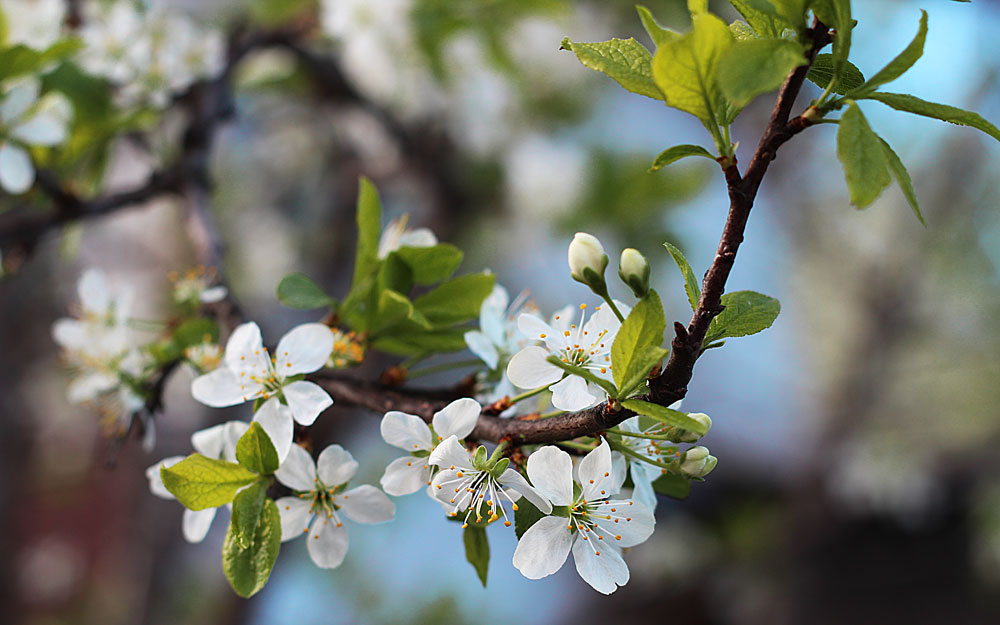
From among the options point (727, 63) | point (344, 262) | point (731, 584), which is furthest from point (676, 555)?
point (727, 63)

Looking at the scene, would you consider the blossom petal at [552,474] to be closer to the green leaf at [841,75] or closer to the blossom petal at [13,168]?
the green leaf at [841,75]

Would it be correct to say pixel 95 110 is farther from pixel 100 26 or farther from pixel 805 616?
pixel 805 616

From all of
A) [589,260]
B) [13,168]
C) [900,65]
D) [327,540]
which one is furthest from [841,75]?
[13,168]

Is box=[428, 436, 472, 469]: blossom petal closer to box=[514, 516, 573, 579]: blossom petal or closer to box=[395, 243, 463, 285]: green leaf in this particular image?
box=[514, 516, 573, 579]: blossom petal

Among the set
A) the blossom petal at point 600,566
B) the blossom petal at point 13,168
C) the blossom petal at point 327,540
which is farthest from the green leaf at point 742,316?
the blossom petal at point 13,168

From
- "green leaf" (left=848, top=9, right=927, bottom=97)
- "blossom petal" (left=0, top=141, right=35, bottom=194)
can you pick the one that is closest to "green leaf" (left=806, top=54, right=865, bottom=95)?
"green leaf" (left=848, top=9, right=927, bottom=97)

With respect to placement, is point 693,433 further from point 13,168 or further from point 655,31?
point 13,168
